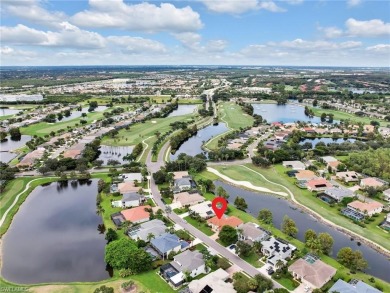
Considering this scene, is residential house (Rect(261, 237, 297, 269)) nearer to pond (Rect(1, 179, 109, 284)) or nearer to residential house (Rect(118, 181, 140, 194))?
pond (Rect(1, 179, 109, 284))

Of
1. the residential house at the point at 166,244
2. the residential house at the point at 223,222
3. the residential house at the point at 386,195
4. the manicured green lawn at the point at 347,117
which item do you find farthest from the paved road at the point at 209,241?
the manicured green lawn at the point at 347,117

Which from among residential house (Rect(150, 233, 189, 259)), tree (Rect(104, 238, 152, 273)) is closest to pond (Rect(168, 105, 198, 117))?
residential house (Rect(150, 233, 189, 259))

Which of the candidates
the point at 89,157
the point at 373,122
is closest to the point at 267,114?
the point at 373,122

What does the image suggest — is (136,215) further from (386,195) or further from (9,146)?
(9,146)

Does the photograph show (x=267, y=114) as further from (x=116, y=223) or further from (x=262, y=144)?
(x=116, y=223)

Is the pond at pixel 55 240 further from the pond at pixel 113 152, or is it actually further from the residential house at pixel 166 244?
the pond at pixel 113 152

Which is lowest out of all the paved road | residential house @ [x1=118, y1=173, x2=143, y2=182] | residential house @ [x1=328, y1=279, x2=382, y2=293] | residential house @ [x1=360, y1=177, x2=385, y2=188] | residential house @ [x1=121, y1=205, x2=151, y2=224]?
the paved road

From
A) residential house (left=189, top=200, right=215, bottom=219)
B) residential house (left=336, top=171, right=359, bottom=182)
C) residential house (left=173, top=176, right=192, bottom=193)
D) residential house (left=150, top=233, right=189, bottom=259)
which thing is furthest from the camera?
residential house (left=336, top=171, right=359, bottom=182)
